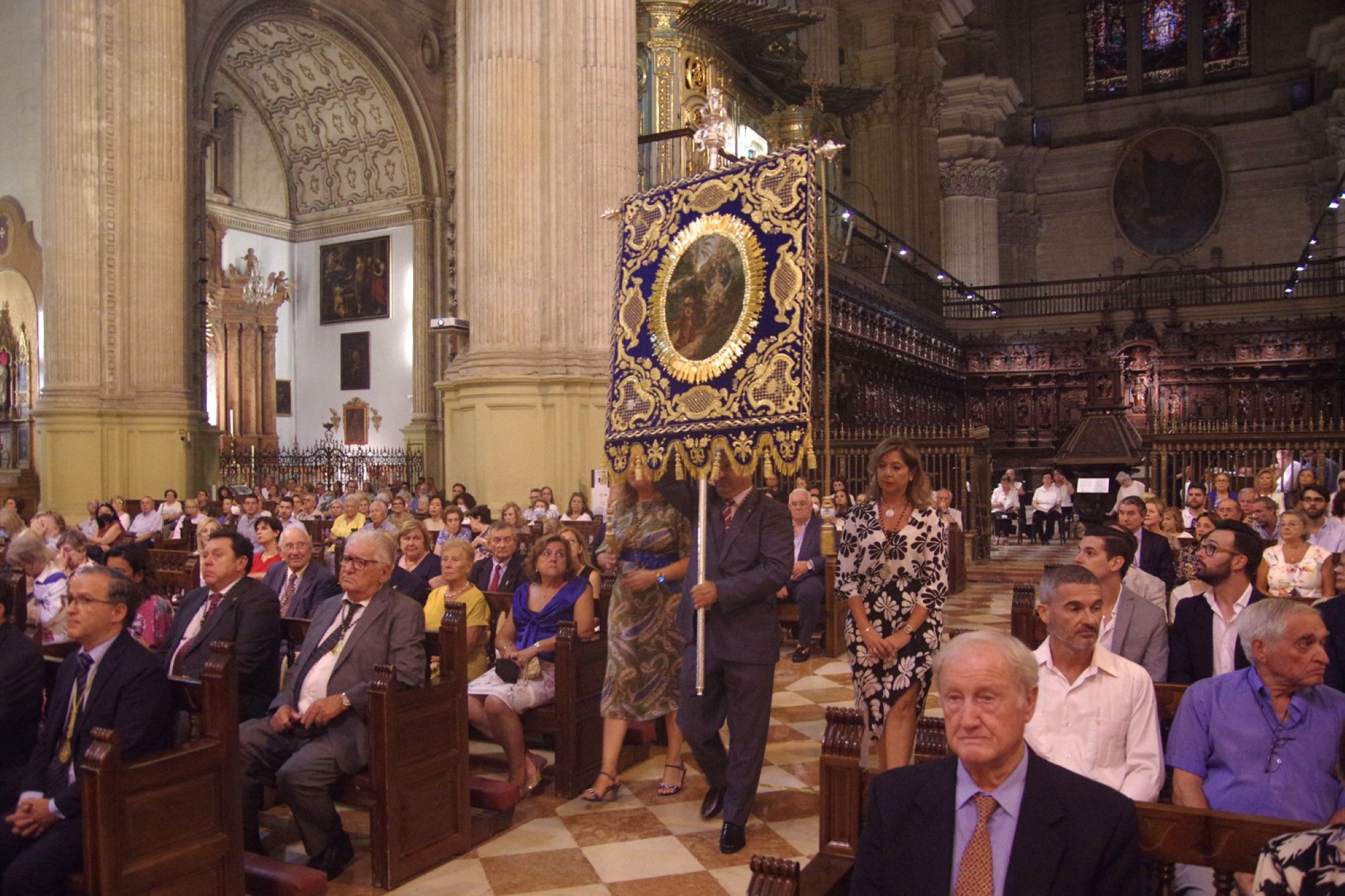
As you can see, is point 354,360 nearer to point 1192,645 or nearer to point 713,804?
point 713,804

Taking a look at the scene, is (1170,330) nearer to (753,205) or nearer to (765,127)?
(765,127)

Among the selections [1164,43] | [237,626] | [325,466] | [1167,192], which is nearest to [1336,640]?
[237,626]

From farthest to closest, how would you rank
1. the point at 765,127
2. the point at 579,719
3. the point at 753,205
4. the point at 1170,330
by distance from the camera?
the point at 1170,330 < the point at 765,127 < the point at 579,719 < the point at 753,205

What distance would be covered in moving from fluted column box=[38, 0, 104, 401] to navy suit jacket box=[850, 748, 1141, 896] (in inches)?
633

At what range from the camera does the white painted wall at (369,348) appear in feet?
80.3

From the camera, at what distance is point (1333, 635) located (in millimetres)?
3949

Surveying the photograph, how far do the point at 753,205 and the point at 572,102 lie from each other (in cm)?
906

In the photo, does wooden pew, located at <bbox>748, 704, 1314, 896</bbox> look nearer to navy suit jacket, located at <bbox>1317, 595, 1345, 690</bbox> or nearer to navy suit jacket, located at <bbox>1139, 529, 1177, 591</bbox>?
navy suit jacket, located at <bbox>1317, 595, 1345, 690</bbox>

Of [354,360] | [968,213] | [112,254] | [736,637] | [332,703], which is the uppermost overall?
[968,213]

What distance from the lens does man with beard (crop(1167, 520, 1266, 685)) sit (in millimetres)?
4035

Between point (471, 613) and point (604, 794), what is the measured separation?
119 cm

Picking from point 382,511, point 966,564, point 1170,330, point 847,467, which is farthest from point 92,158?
point 1170,330

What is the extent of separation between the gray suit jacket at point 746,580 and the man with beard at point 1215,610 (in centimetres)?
150

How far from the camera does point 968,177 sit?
33.8m
